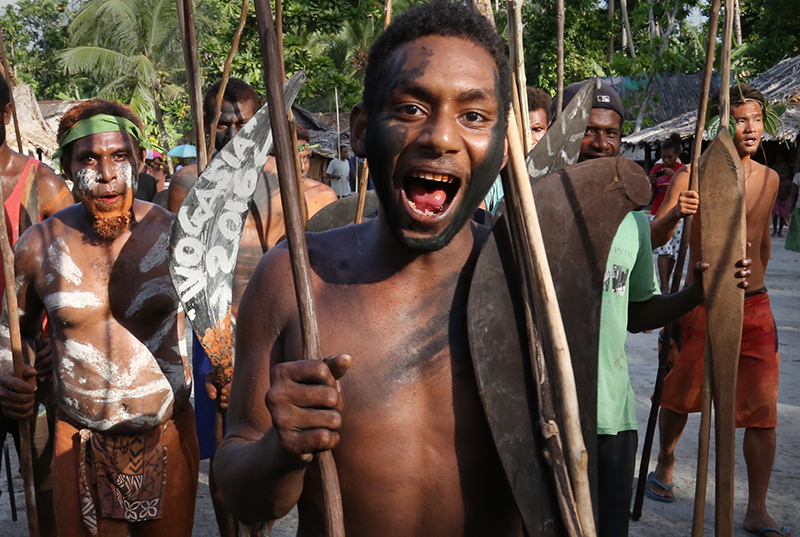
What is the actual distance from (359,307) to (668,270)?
7.17 meters

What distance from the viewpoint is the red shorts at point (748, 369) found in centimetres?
371

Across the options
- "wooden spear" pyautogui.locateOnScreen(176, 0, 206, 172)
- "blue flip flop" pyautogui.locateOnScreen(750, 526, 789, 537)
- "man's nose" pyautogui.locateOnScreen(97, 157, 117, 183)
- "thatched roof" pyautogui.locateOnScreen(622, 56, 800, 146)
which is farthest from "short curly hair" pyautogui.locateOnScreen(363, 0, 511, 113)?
"thatched roof" pyautogui.locateOnScreen(622, 56, 800, 146)

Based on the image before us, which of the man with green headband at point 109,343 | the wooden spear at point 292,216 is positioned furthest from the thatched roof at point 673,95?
the wooden spear at point 292,216

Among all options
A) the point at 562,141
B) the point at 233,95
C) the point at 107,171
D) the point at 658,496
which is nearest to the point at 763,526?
the point at 658,496

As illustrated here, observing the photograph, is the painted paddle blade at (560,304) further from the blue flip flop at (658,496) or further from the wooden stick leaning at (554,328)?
the blue flip flop at (658,496)

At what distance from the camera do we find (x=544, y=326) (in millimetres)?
1285

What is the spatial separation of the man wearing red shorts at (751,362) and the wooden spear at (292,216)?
2.71 metres

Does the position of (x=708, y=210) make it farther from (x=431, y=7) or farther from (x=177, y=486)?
(x=177, y=486)

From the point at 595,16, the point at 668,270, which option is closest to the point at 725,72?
the point at 668,270

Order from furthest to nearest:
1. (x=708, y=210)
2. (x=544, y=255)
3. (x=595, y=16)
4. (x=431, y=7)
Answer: (x=595, y=16), (x=708, y=210), (x=431, y=7), (x=544, y=255)

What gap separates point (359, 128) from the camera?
1462 millimetres

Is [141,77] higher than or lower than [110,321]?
higher

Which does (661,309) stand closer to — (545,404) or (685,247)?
(685,247)

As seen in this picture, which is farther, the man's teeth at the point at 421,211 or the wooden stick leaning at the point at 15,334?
the wooden stick leaning at the point at 15,334
